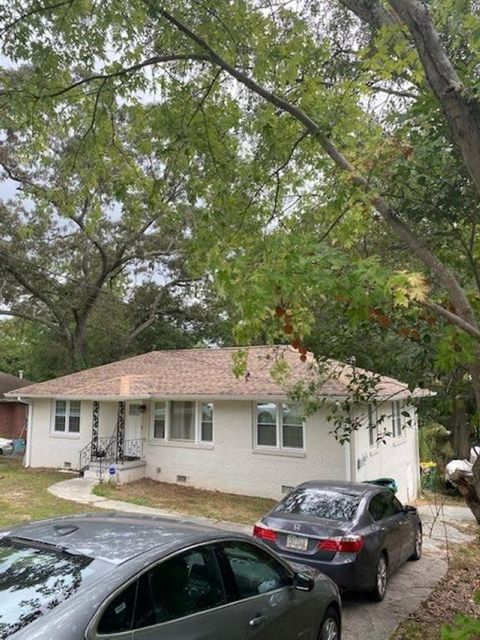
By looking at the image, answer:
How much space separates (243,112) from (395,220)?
316cm

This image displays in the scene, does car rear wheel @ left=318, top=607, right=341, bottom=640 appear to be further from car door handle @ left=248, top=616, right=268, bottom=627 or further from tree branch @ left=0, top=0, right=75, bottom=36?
tree branch @ left=0, top=0, right=75, bottom=36

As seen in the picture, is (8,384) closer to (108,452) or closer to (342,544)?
(108,452)

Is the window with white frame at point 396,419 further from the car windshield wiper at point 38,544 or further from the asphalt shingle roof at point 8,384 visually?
the asphalt shingle roof at point 8,384

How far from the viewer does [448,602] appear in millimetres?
7586

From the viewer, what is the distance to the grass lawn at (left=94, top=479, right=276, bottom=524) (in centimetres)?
1288

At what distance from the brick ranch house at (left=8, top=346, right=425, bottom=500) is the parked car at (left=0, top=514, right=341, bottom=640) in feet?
27.6

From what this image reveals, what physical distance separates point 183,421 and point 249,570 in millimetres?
13257

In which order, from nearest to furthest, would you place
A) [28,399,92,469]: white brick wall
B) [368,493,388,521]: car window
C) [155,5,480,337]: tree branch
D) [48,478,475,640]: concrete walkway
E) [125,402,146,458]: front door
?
[155,5,480,337]: tree branch, [48,478,475,640]: concrete walkway, [368,493,388,521]: car window, [125,402,146,458]: front door, [28,399,92,469]: white brick wall

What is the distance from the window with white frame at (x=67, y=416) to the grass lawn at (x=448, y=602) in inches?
558

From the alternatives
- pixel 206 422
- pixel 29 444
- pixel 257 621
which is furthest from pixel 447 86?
pixel 29 444

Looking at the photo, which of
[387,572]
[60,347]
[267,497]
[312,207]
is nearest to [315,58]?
[312,207]

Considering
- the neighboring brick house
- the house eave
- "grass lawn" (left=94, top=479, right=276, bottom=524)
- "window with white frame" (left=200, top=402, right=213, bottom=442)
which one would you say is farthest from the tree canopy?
the neighboring brick house

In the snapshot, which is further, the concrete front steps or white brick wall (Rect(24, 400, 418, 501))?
the concrete front steps

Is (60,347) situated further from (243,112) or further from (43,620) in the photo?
(43,620)
